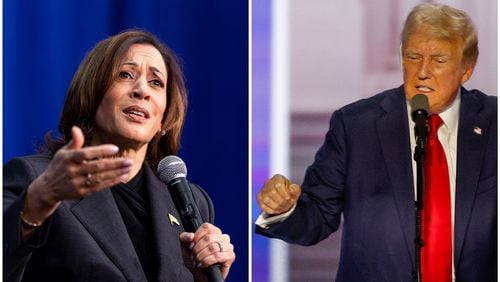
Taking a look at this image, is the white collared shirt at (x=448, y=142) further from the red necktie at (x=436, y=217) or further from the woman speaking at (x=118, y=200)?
the woman speaking at (x=118, y=200)

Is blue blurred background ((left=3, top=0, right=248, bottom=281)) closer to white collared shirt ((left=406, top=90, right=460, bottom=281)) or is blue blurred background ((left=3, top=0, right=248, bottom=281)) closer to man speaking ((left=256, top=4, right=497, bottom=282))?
man speaking ((left=256, top=4, right=497, bottom=282))

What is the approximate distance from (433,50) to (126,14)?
0.92 metres

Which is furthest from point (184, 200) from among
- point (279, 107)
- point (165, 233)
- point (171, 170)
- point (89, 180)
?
point (279, 107)

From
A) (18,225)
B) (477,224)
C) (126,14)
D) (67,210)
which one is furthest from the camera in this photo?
(126,14)

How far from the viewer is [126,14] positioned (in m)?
2.98

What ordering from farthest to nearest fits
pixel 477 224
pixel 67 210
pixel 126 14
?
1. pixel 126 14
2. pixel 477 224
3. pixel 67 210

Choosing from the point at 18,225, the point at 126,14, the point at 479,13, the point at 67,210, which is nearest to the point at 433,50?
Result: the point at 479,13

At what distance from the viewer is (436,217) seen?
107 inches

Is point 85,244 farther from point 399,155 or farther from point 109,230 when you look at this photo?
point 399,155

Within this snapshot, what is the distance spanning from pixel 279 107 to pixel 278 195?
0.26m

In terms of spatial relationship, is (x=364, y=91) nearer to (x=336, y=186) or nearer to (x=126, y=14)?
(x=336, y=186)

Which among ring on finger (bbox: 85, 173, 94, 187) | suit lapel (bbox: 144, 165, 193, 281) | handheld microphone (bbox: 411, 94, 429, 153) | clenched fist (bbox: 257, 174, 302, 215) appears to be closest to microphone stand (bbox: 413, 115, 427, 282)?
handheld microphone (bbox: 411, 94, 429, 153)

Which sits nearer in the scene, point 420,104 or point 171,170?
point 171,170

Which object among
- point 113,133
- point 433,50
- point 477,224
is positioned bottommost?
point 477,224
